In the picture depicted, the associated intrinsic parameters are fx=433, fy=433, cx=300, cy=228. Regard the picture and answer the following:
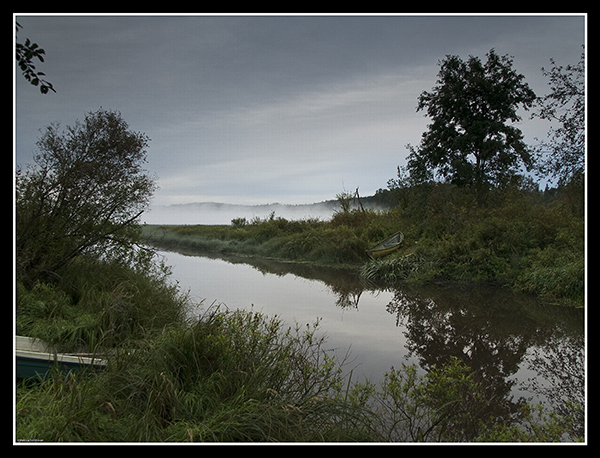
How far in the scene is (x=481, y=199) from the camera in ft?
54.1

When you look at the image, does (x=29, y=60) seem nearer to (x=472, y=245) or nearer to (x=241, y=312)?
(x=241, y=312)

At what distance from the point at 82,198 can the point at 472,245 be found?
34.3 ft

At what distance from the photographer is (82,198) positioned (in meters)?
7.51

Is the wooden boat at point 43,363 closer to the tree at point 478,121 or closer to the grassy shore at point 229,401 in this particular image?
the grassy shore at point 229,401

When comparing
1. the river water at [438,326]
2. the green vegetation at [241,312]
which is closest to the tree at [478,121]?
the green vegetation at [241,312]

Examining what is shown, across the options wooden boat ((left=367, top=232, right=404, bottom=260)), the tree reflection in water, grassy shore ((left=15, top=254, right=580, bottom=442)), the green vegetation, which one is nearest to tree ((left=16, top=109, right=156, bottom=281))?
the green vegetation

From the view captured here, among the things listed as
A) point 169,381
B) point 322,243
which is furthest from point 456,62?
point 169,381

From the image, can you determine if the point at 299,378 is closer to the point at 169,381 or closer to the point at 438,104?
the point at 169,381

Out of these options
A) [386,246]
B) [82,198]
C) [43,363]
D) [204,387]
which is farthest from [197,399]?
[386,246]

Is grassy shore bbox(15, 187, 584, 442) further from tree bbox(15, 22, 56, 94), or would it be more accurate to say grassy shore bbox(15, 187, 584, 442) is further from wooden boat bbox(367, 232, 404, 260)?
wooden boat bbox(367, 232, 404, 260)

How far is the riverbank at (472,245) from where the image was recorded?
1056 cm

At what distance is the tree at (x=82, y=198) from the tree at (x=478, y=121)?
41.3 feet

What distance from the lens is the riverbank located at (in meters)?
10.6
